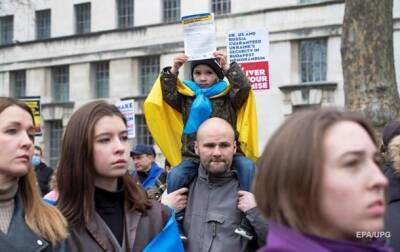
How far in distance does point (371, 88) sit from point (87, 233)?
8.72m

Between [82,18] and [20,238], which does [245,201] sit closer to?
[20,238]

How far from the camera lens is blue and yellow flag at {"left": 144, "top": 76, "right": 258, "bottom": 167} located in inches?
223

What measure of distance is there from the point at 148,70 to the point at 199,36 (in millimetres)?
31744

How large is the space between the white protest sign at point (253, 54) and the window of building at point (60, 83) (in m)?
32.2

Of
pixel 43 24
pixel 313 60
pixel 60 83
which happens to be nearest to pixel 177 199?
pixel 313 60

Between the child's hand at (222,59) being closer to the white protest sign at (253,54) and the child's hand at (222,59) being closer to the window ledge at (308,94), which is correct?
the white protest sign at (253,54)

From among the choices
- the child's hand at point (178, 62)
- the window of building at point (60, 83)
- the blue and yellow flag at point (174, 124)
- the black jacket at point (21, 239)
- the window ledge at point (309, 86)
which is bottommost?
the black jacket at point (21, 239)

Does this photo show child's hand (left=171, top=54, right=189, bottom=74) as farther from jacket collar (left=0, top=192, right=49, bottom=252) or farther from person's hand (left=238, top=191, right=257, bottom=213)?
jacket collar (left=0, top=192, right=49, bottom=252)

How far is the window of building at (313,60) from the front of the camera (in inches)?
1254

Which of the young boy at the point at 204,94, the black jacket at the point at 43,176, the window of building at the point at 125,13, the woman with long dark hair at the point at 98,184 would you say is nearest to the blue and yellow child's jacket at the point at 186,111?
the young boy at the point at 204,94

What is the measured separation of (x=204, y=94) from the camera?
18.5 feet

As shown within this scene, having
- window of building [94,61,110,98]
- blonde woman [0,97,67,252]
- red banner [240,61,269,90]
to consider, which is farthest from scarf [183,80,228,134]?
window of building [94,61,110,98]

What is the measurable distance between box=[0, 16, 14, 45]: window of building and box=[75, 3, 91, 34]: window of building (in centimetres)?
533

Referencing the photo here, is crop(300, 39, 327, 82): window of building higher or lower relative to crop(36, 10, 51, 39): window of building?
lower
